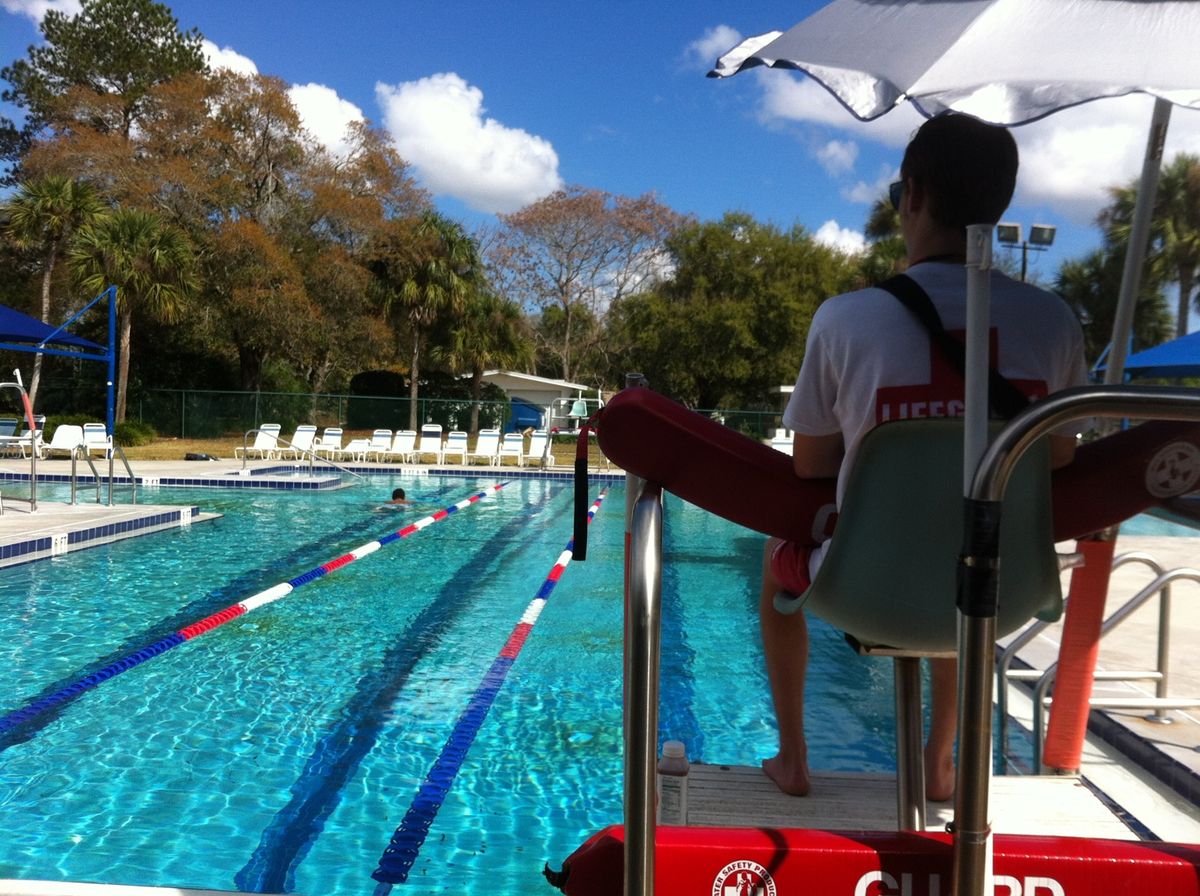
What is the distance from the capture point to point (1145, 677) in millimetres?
3943

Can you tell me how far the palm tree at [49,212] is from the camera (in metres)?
24.4

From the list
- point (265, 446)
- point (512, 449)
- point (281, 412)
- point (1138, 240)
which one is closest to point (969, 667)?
point (1138, 240)

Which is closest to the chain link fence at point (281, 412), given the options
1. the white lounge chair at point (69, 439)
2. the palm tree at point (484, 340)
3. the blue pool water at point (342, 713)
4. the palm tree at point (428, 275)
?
the palm tree at point (428, 275)

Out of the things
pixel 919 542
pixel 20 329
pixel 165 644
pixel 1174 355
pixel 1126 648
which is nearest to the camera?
pixel 919 542

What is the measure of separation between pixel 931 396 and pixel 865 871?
2.36 feet

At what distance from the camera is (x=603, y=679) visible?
17.5 feet

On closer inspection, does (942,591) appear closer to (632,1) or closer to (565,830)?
(565,830)

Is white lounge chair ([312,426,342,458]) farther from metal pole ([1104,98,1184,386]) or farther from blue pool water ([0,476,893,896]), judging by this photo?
metal pole ([1104,98,1184,386])

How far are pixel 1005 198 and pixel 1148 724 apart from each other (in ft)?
9.33

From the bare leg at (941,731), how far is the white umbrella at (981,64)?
906 mm

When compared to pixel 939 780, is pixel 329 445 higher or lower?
higher

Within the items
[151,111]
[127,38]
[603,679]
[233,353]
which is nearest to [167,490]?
[603,679]

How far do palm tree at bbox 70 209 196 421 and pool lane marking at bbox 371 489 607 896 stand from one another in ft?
72.4

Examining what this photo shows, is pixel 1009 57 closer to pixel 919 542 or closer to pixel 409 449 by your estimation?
pixel 919 542
